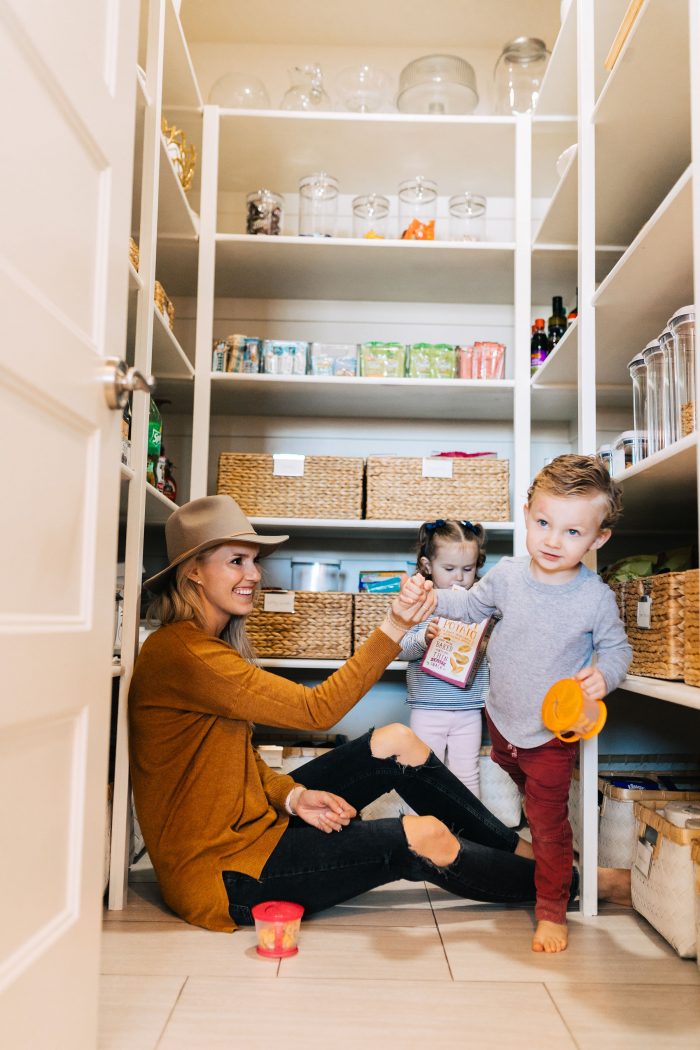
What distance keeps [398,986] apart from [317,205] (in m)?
2.41

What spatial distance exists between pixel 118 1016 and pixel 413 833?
2.12ft

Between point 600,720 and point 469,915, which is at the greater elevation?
point 600,720

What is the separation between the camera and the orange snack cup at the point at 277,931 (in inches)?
64.4

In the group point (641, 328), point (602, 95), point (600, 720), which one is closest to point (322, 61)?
point (602, 95)

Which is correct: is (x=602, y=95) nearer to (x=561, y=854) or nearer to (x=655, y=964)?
(x=561, y=854)

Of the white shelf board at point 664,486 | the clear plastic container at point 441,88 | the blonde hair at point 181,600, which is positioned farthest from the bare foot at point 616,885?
the clear plastic container at point 441,88

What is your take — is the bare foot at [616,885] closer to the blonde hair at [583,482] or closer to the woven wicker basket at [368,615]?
the blonde hair at [583,482]

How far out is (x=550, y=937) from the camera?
5.64ft

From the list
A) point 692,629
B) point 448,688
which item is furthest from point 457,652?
point 692,629

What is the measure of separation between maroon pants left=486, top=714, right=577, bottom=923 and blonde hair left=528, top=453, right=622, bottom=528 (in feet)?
1.71

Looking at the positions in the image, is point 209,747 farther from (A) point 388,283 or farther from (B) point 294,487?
(A) point 388,283

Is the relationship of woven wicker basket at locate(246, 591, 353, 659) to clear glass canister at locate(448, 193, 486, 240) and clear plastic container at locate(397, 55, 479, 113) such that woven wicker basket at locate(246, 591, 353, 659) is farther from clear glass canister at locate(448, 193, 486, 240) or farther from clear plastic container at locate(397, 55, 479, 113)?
clear plastic container at locate(397, 55, 479, 113)

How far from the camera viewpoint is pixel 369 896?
2.07 m

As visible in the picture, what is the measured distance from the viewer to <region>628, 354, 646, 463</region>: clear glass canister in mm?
1908
